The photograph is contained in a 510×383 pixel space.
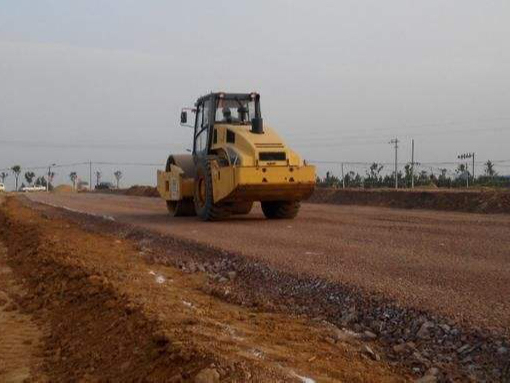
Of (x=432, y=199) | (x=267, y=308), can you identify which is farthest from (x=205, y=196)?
(x=432, y=199)

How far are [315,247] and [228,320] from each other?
4672 millimetres

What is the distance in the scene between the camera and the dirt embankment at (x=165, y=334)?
488 cm

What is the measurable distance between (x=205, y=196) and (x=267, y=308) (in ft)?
33.6

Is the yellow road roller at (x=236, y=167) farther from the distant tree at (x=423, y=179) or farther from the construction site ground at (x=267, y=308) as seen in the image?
the distant tree at (x=423, y=179)

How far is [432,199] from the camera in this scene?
25422 millimetres

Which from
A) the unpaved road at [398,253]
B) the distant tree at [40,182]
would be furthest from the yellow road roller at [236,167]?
the distant tree at [40,182]

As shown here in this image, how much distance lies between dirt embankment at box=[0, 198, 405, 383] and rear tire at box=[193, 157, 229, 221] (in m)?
6.26

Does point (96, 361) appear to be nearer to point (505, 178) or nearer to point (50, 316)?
point (50, 316)

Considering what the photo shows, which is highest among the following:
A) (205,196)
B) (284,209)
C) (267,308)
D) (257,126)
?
(257,126)

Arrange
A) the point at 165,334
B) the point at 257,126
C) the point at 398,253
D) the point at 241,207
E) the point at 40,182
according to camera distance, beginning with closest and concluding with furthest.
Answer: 1. the point at 165,334
2. the point at 398,253
3. the point at 257,126
4. the point at 241,207
5. the point at 40,182

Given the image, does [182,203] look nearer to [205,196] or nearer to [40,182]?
[205,196]

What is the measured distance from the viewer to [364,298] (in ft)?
22.5

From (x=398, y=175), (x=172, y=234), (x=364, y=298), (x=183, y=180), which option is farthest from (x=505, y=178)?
(x=364, y=298)

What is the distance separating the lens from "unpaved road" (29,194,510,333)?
6.68m
